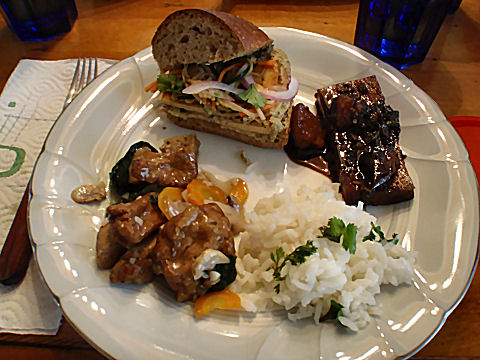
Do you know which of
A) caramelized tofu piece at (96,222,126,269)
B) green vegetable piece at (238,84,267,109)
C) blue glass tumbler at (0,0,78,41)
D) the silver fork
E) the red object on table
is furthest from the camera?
blue glass tumbler at (0,0,78,41)

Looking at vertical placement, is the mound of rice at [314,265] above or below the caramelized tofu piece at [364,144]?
below

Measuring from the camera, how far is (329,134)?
3.05m

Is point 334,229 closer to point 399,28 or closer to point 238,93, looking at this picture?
point 238,93

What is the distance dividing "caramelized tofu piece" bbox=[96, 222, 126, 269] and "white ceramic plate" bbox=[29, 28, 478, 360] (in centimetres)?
6

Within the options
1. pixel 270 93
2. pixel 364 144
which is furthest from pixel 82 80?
pixel 364 144

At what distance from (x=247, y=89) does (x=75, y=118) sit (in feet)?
4.57

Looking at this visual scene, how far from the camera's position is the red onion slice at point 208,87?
304cm

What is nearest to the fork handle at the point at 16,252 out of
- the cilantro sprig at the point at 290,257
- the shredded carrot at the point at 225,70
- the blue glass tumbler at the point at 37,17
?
the cilantro sprig at the point at 290,257

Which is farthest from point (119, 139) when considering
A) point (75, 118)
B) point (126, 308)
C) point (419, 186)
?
point (419, 186)

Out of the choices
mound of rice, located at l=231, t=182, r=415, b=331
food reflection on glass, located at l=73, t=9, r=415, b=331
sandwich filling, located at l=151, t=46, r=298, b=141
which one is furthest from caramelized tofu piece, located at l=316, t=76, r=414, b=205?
sandwich filling, located at l=151, t=46, r=298, b=141

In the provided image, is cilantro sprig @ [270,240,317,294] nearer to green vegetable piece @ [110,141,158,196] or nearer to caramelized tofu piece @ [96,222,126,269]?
caramelized tofu piece @ [96,222,126,269]

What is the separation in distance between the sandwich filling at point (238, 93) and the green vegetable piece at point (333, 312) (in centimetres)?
144

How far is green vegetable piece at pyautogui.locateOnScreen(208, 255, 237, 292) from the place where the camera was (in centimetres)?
219

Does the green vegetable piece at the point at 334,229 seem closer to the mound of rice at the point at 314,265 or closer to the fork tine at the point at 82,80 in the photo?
the mound of rice at the point at 314,265
